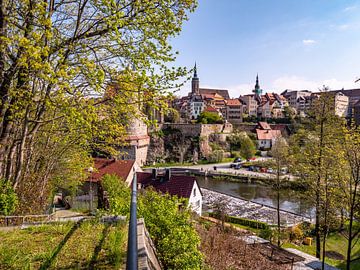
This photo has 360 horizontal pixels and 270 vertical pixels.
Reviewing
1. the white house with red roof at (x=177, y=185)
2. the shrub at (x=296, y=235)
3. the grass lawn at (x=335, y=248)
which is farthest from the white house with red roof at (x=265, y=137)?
the shrub at (x=296, y=235)

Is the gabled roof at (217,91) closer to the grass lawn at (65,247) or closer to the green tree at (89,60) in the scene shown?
the green tree at (89,60)

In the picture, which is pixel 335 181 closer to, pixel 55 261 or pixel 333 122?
pixel 333 122

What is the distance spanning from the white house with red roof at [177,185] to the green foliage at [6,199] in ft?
49.8

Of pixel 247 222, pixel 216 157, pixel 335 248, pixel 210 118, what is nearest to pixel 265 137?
pixel 210 118

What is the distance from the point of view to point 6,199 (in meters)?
6.71

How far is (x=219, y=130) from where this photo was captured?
65.7 metres

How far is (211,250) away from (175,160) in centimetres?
5063

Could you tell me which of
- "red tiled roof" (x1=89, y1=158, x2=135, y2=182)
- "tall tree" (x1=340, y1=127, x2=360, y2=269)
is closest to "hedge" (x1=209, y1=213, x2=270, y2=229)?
"red tiled roof" (x1=89, y1=158, x2=135, y2=182)

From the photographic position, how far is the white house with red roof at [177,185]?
22.2m

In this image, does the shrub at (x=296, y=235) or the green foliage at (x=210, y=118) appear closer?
the shrub at (x=296, y=235)

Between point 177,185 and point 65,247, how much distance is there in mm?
19108

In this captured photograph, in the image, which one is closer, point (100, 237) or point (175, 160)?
point (100, 237)

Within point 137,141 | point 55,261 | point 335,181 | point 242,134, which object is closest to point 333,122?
point 335,181

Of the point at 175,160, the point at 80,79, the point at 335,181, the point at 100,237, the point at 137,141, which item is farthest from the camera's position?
the point at 175,160
